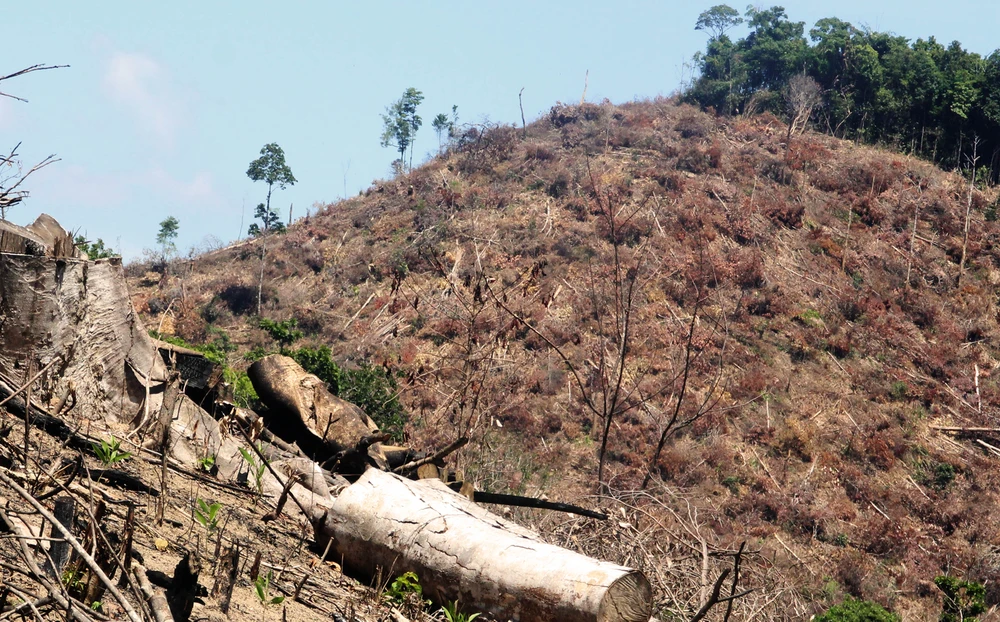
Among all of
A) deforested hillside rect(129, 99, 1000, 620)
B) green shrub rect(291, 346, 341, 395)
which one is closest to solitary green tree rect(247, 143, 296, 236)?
deforested hillside rect(129, 99, 1000, 620)

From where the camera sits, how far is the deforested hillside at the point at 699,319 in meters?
19.1

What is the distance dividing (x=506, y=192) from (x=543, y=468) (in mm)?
18996

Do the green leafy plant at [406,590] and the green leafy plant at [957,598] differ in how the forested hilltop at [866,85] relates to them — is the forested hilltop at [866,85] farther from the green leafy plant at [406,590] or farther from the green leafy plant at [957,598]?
the green leafy plant at [406,590]

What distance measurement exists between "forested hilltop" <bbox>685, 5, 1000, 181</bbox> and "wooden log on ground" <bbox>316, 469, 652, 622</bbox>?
36741 mm

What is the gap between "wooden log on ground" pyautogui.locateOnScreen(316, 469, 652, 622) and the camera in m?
3.77

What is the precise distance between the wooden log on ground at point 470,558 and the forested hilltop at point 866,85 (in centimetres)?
3674

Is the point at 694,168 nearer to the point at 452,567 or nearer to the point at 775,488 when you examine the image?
the point at 775,488

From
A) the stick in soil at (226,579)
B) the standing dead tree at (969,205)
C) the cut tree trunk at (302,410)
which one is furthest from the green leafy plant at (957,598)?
the standing dead tree at (969,205)

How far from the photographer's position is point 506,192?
38.0 m

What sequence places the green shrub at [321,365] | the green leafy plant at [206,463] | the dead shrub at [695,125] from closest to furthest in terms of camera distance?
the green leafy plant at [206,463] < the green shrub at [321,365] < the dead shrub at [695,125]

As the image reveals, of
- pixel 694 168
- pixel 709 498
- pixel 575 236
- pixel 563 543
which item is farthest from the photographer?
pixel 694 168


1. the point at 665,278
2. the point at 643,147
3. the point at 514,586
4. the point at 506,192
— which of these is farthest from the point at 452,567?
the point at 643,147

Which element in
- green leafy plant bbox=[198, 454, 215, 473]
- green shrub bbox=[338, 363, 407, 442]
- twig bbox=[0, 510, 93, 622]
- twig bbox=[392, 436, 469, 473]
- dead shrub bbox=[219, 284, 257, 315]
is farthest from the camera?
dead shrub bbox=[219, 284, 257, 315]

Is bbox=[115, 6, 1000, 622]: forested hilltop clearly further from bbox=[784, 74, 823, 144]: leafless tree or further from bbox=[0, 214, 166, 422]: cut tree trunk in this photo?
bbox=[0, 214, 166, 422]: cut tree trunk
